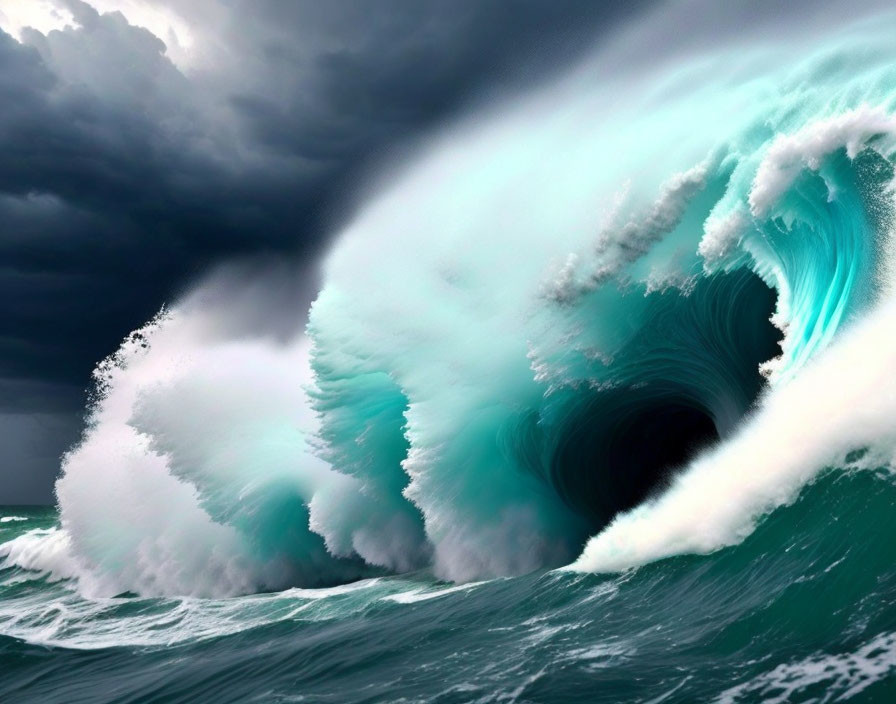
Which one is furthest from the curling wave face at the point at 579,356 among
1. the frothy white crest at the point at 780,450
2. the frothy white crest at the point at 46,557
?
the frothy white crest at the point at 46,557

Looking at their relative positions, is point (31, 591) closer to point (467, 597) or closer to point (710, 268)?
point (467, 597)

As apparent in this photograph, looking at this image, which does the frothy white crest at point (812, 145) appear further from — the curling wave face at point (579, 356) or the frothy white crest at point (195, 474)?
the frothy white crest at point (195, 474)

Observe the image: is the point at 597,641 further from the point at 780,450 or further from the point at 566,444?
the point at 566,444

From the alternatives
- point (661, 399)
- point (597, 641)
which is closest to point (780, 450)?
point (597, 641)

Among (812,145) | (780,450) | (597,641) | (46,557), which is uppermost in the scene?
(46,557)

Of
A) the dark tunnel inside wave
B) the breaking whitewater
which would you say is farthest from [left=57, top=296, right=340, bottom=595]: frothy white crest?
the dark tunnel inside wave

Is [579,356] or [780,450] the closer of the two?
[780,450]

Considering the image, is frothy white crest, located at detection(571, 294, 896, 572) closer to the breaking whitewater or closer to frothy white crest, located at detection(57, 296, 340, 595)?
the breaking whitewater
